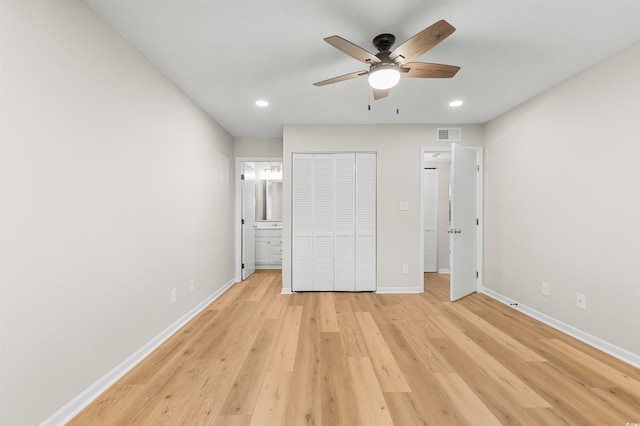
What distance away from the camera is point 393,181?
3754mm

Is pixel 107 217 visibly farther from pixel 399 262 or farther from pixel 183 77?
pixel 399 262

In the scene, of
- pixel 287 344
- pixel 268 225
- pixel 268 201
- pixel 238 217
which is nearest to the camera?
pixel 287 344

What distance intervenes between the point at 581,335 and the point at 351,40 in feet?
10.5

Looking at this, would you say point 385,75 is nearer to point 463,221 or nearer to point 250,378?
point 250,378

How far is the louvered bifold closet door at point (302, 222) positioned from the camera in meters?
3.76

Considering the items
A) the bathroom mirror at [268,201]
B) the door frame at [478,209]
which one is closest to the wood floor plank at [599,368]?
the door frame at [478,209]

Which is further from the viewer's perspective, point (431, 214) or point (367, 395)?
point (431, 214)

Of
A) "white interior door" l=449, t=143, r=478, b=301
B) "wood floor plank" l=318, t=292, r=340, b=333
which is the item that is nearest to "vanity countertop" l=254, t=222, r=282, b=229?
"wood floor plank" l=318, t=292, r=340, b=333

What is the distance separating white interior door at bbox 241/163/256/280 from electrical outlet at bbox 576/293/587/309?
13.8ft

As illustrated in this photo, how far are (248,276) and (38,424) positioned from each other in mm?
3395

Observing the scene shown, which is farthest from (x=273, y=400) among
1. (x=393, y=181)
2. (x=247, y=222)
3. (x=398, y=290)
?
(x=247, y=222)

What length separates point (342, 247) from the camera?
149 inches

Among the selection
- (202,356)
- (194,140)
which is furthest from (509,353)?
(194,140)

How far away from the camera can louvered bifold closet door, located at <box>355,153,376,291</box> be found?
3.77 metres
